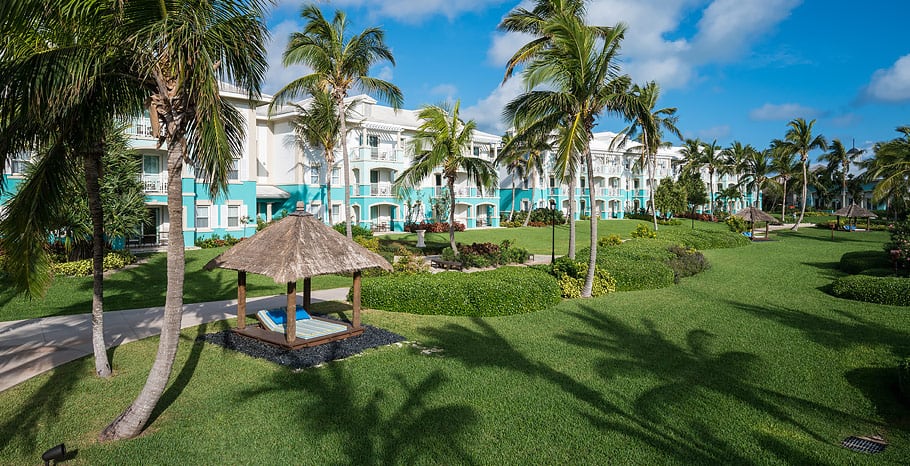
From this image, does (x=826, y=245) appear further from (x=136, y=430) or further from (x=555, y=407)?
(x=136, y=430)

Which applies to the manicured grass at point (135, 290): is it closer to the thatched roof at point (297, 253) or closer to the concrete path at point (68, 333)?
the concrete path at point (68, 333)

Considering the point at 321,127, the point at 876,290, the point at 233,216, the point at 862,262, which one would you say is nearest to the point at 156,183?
the point at 233,216

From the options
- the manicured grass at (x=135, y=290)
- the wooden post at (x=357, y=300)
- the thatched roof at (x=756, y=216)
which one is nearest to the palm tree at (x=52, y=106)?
the wooden post at (x=357, y=300)

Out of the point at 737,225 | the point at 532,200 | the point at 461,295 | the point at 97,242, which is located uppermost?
the point at 532,200

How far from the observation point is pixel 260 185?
116 feet

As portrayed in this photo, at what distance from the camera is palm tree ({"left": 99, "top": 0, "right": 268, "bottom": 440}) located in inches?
223

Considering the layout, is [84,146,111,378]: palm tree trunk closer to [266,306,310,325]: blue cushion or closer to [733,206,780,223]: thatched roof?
[266,306,310,325]: blue cushion

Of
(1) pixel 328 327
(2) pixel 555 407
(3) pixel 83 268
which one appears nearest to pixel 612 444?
(2) pixel 555 407

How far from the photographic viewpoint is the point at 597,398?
280 inches

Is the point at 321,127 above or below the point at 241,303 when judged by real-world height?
above

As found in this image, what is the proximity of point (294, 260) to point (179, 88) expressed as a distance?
12.5ft

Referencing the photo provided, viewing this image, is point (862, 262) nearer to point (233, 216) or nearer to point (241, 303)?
point (241, 303)

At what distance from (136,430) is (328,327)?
430cm

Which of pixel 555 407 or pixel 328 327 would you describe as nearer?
pixel 555 407
